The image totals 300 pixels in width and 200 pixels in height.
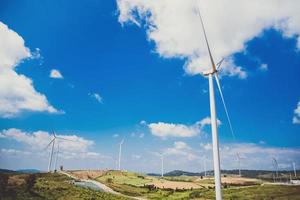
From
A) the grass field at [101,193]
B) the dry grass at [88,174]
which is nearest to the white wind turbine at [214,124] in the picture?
the grass field at [101,193]

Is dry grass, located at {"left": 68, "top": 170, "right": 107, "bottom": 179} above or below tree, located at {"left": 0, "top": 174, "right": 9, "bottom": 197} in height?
above

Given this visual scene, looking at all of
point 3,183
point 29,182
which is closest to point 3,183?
point 3,183

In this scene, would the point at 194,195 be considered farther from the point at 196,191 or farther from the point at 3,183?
the point at 3,183

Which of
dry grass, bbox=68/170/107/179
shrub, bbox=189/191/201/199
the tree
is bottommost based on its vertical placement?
shrub, bbox=189/191/201/199

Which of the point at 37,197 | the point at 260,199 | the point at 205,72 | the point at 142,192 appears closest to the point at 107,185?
the point at 142,192

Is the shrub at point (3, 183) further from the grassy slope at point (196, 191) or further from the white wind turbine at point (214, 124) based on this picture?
the white wind turbine at point (214, 124)

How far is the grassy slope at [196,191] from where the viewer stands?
109000mm

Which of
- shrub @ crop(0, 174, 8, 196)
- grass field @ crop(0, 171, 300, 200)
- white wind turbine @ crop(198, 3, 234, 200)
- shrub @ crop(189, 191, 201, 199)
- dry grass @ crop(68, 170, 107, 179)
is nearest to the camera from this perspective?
white wind turbine @ crop(198, 3, 234, 200)

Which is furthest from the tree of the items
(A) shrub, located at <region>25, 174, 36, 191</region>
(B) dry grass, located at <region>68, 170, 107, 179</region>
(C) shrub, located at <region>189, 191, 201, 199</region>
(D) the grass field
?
(C) shrub, located at <region>189, 191, 201, 199</region>

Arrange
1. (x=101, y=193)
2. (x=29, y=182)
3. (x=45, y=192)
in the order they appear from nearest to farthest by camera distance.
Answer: (x=45, y=192) → (x=29, y=182) → (x=101, y=193)

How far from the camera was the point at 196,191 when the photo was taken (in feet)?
417

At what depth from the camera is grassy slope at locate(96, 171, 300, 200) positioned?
358 feet

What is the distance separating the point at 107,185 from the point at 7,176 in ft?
144

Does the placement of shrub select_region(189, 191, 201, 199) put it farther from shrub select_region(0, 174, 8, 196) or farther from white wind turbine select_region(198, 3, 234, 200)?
white wind turbine select_region(198, 3, 234, 200)
